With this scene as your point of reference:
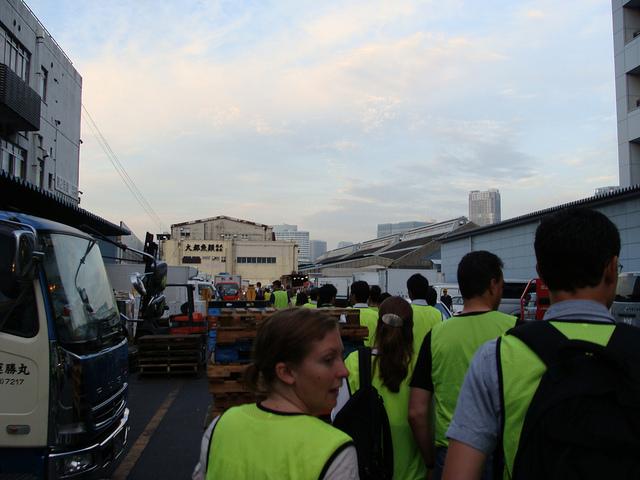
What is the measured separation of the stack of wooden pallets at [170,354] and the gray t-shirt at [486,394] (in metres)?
11.5

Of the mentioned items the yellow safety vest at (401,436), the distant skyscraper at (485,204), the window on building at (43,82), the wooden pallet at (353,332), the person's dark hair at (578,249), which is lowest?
the yellow safety vest at (401,436)

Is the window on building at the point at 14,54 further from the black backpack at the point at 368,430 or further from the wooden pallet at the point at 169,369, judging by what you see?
the black backpack at the point at 368,430

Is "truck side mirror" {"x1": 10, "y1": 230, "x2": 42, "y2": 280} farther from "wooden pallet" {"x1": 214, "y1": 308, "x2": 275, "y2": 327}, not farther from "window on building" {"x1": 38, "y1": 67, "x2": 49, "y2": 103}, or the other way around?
"window on building" {"x1": 38, "y1": 67, "x2": 49, "y2": 103}

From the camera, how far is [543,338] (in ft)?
5.61

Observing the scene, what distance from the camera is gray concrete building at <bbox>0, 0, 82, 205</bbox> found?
2308 centimetres

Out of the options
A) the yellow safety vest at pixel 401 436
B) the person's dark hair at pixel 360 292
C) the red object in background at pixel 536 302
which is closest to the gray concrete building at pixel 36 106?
the person's dark hair at pixel 360 292

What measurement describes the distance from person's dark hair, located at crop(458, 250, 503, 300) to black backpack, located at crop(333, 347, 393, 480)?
0.92 m

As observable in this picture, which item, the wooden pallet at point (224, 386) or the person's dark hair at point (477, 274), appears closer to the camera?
the person's dark hair at point (477, 274)

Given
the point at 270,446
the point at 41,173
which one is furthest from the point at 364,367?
the point at 41,173

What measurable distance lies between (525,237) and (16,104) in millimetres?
23607

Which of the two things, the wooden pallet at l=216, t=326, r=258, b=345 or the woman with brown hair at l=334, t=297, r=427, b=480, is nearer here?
the woman with brown hair at l=334, t=297, r=427, b=480

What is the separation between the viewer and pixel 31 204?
1512 cm

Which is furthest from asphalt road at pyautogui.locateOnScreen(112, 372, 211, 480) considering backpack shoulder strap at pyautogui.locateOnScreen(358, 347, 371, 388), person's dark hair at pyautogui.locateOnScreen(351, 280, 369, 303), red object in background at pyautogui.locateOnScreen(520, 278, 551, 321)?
red object in background at pyautogui.locateOnScreen(520, 278, 551, 321)

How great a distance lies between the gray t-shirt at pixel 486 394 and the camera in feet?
5.88
